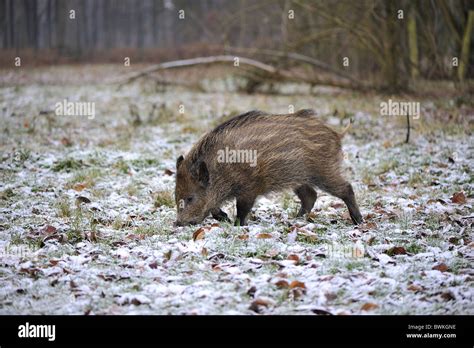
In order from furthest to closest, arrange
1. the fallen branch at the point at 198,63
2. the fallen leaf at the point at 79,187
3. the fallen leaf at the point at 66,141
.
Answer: the fallen branch at the point at 198,63 < the fallen leaf at the point at 66,141 < the fallen leaf at the point at 79,187

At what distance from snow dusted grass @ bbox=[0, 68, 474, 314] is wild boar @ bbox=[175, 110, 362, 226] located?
271mm

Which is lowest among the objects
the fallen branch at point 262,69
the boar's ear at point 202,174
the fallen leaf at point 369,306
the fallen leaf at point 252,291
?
the fallen leaf at point 369,306

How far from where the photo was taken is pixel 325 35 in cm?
1689

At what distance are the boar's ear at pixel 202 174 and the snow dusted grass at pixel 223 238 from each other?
1.61ft

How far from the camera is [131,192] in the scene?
8.80 metres

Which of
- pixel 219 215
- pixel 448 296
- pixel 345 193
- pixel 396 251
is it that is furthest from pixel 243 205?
pixel 448 296

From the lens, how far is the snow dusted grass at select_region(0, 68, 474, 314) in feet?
16.0

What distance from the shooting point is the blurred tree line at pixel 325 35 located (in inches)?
625

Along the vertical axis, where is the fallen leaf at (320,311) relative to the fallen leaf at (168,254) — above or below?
below

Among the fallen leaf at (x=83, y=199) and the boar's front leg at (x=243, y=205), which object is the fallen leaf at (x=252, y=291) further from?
the fallen leaf at (x=83, y=199)

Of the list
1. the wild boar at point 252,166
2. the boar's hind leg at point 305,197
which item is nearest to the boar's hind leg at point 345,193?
the wild boar at point 252,166

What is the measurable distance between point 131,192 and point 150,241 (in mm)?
2483
